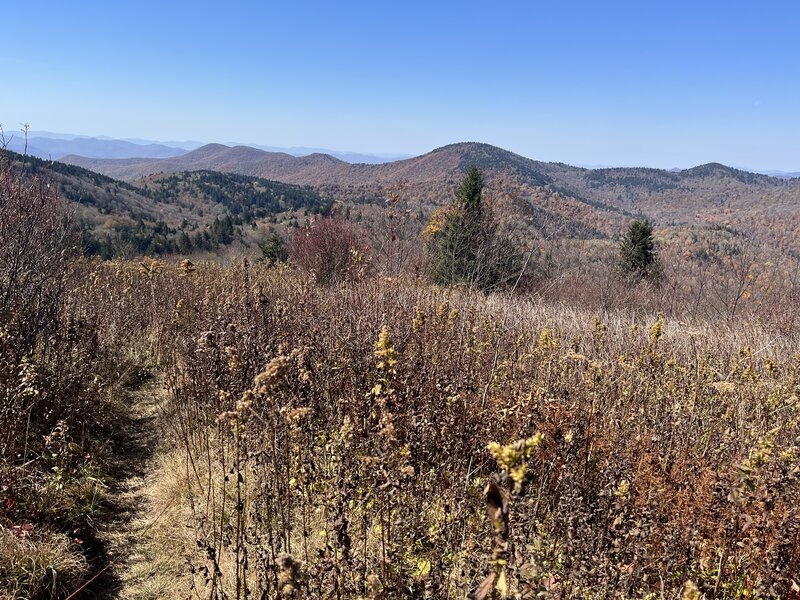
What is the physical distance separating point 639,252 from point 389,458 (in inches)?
861

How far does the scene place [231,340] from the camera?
13.2 ft

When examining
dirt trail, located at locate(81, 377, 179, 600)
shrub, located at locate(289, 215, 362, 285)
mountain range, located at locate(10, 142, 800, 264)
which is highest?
mountain range, located at locate(10, 142, 800, 264)

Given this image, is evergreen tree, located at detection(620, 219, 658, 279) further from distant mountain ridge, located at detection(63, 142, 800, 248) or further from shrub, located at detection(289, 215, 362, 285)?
distant mountain ridge, located at detection(63, 142, 800, 248)

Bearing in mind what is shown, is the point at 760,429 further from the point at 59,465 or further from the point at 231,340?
the point at 59,465

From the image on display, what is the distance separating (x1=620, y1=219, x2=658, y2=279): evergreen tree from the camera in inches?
808

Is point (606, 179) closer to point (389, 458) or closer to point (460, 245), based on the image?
point (460, 245)

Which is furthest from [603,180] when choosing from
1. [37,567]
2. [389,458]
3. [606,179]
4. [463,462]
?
[37,567]

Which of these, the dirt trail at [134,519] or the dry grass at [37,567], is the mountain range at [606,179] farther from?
the dry grass at [37,567]

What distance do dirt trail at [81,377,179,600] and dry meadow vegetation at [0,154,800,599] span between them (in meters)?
0.04

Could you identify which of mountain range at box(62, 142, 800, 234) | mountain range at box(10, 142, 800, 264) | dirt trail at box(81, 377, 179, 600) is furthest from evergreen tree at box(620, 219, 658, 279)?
mountain range at box(62, 142, 800, 234)

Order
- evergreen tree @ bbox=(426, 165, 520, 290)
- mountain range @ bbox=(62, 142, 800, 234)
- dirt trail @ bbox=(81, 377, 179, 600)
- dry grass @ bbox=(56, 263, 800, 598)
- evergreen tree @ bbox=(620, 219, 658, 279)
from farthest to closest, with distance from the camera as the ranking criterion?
1. mountain range @ bbox=(62, 142, 800, 234)
2. evergreen tree @ bbox=(620, 219, 658, 279)
3. evergreen tree @ bbox=(426, 165, 520, 290)
4. dirt trail @ bbox=(81, 377, 179, 600)
5. dry grass @ bbox=(56, 263, 800, 598)

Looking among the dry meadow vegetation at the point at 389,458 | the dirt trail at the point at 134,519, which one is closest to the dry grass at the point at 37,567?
the dry meadow vegetation at the point at 389,458

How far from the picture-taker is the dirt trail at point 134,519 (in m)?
2.90

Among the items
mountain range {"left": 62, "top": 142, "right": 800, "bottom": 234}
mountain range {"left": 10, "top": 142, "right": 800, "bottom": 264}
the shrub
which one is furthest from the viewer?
mountain range {"left": 62, "top": 142, "right": 800, "bottom": 234}
